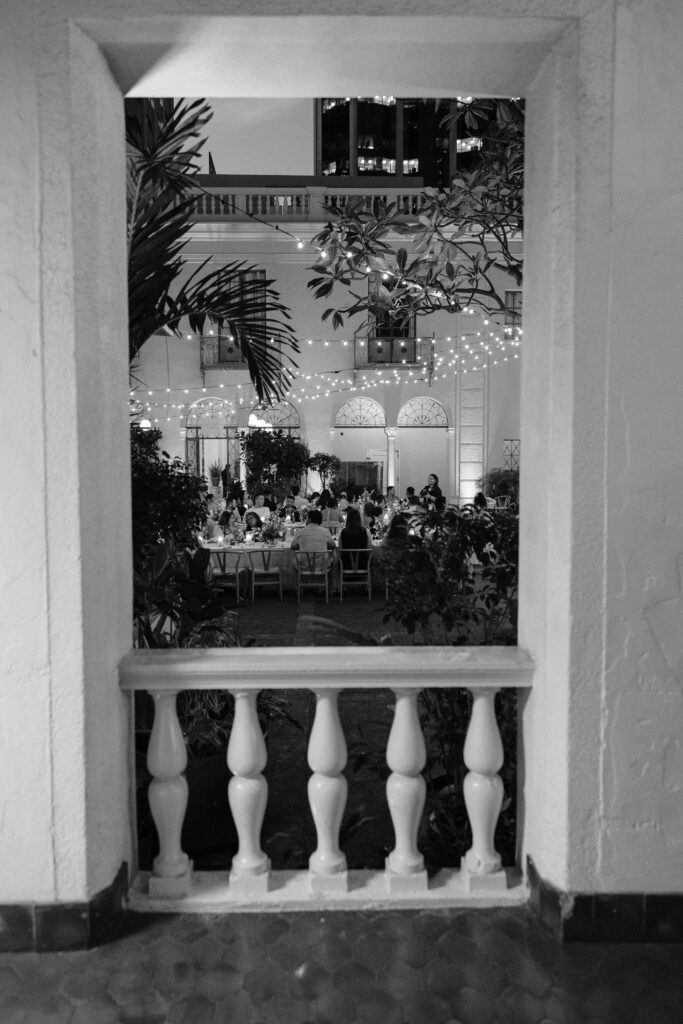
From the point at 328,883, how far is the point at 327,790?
257 millimetres

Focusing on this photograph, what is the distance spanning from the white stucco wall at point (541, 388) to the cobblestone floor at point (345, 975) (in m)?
0.17

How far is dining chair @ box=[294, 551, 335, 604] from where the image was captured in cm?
837

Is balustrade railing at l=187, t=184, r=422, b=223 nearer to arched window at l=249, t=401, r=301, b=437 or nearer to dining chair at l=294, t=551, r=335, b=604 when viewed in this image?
arched window at l=249, t=401, r=301, b=437

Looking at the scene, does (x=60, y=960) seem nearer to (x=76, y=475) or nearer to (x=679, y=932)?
(x=76, y=475)

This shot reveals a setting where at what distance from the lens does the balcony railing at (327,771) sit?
7.00 ft

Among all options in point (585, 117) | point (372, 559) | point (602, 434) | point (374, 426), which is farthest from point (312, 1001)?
point (374, 426)

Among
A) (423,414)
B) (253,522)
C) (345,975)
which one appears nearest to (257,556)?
(253,522)

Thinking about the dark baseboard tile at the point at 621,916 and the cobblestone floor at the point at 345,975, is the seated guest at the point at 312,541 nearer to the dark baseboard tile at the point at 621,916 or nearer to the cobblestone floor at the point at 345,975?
the cobblestone floor at the point at 345,975

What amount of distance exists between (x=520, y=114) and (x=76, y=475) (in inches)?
93.8

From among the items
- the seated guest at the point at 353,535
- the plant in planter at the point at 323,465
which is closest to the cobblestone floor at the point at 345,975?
the seated guest at the point at 353,535

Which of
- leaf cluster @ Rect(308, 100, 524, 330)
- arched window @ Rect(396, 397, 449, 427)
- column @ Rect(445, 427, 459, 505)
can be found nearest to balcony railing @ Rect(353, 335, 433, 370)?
arched window @ Rect(396, 397, 449, 427)

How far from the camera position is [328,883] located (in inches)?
85.7

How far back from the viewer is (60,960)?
77.0 inches

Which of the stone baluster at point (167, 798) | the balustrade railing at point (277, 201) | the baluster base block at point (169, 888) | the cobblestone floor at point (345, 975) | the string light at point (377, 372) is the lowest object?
the cobblestone floor at point (345, 975)
